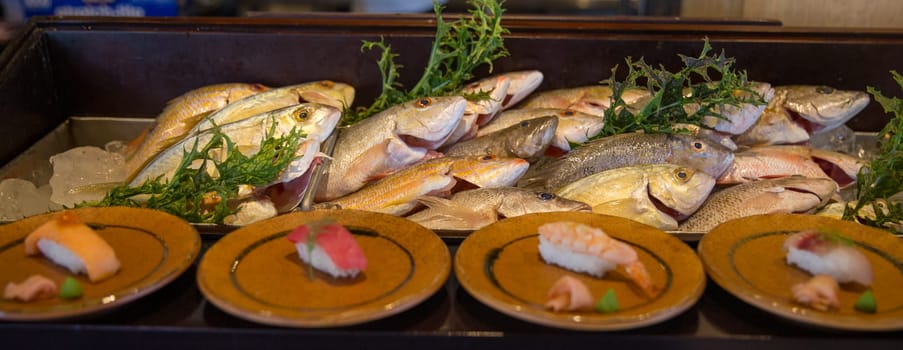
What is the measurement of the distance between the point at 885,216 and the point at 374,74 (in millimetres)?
1754

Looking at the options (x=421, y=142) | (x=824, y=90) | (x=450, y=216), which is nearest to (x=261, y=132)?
(x=421, y=142)

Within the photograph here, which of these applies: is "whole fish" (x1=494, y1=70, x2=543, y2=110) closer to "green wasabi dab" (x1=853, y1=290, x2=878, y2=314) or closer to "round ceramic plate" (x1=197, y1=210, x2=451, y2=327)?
"round ceramic plate" (x1=197, y1=210, x2=451, y2=327)

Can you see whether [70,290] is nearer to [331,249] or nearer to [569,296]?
[331,249]

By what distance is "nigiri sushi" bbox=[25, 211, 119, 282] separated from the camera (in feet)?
5.03

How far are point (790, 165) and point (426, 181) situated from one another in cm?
115

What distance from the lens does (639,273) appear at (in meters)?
1.51

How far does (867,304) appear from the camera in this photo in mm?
1449

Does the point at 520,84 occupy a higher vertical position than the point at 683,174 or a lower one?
higher

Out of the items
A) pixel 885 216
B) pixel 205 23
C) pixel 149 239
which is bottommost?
pixel 885 216

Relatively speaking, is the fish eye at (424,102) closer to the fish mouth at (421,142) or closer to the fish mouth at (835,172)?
the fish mouth at (421,142)

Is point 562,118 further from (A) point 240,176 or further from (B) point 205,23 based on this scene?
(B) point 205,23

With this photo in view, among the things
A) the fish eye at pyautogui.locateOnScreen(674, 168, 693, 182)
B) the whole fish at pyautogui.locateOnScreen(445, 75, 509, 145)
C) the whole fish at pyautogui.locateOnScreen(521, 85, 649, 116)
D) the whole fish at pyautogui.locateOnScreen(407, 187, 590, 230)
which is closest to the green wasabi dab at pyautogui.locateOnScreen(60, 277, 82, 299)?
the whole fish at pyautogui.locateOnScreen(407, 187, 590, 230)

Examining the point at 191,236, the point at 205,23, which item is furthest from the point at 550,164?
the point at 205,23

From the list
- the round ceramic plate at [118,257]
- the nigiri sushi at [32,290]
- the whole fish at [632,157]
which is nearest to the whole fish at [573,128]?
the whole fish at [632,157]
